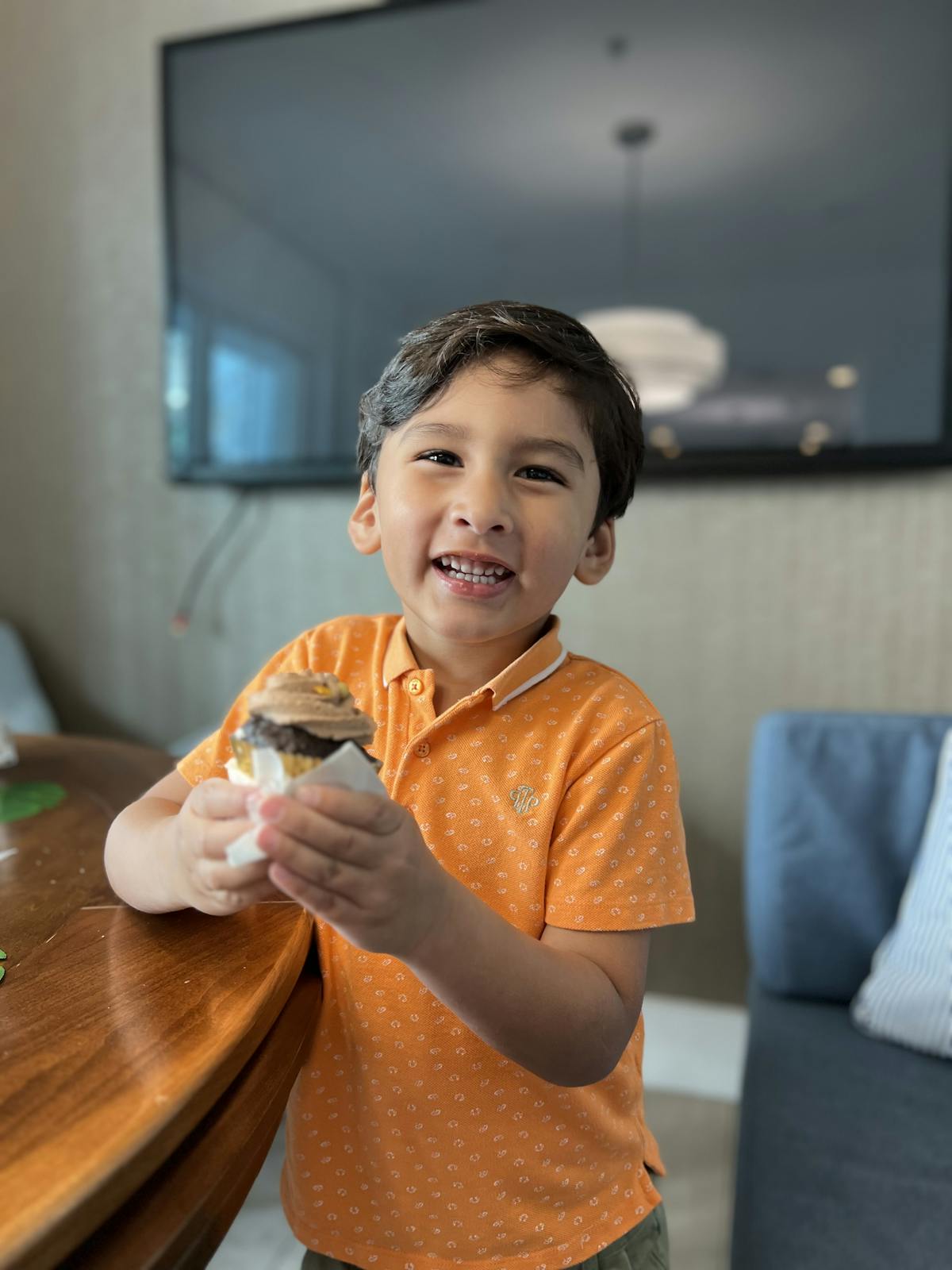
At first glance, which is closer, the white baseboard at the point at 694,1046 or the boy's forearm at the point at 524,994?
the boy's forearm at the point at 524,994

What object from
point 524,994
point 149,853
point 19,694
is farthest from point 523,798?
point 19,694

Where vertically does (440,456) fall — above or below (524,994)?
above

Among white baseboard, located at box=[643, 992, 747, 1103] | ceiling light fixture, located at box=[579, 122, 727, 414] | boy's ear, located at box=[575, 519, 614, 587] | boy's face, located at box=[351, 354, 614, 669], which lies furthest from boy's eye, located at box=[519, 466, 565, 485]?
white baseboard, located at box=[643, 992, 747, 1103]

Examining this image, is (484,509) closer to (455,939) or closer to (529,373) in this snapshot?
(529,373)

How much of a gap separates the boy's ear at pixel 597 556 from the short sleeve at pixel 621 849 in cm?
15

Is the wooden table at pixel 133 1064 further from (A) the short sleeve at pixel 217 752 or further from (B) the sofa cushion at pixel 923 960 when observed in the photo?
(B) the sofa cushion at pixel 923 960

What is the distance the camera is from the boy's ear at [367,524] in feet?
A: 2.50

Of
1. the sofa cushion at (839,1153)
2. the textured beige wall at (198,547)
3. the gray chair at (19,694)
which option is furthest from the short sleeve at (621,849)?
the gray chair at (19,694)

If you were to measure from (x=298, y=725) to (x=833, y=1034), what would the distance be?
1012 mm

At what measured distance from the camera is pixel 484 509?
626 millimetres

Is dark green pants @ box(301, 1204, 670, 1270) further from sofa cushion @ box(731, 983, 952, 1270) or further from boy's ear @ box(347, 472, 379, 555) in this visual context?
boy's ear @ box(347, 472, 379, 555)

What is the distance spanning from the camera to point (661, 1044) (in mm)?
1863

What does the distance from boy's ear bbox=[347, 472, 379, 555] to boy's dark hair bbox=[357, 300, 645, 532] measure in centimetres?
2

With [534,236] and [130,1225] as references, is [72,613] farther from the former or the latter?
[130,1225]
